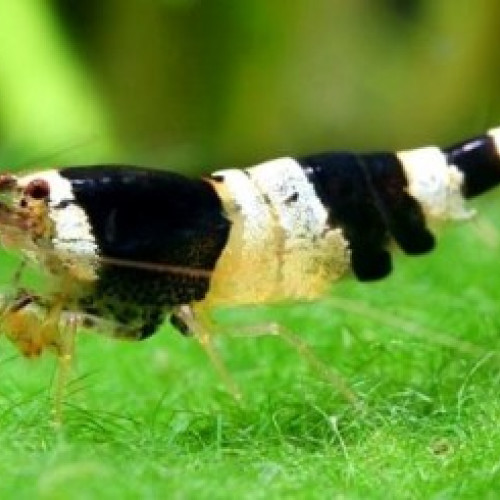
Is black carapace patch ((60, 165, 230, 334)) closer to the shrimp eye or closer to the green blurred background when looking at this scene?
the shrimp eye

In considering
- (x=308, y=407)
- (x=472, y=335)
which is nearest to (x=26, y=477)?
(x=308, y=407)

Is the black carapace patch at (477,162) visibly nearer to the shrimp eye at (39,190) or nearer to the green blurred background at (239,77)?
the shrimp eye at (39,190)

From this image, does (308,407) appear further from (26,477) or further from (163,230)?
(26,477)

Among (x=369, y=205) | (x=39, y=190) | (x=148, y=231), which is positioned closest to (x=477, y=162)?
(x=369, y=205)

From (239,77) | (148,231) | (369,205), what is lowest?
(239,77)

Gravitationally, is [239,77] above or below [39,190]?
below

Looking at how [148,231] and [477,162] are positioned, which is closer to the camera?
[148,231]

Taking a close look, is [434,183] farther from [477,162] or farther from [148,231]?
[148,231]

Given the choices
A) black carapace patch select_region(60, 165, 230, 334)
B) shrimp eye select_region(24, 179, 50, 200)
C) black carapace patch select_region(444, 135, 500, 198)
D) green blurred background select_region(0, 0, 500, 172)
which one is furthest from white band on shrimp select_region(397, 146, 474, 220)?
green blurred background select_region(0, 0, 500, 172)
